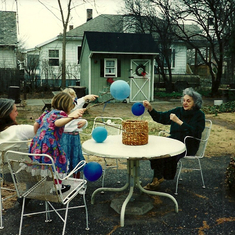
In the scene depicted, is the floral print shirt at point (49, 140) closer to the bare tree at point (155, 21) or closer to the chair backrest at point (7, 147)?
the chair backrest at point (7, 147)

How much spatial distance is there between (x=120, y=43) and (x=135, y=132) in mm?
12561

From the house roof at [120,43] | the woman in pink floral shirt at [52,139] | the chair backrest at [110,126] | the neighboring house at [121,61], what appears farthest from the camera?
the neighboring house at [121,61]

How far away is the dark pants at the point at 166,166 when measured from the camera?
370 centimetres

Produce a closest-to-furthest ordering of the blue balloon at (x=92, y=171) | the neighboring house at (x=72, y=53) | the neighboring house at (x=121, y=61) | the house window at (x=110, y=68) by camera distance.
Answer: the blue balloon at (x=92, y=171), the neighboring house at (x=121, y=61), the house window at (x=110, y=68), the neighboring house at (x=72, y=53)

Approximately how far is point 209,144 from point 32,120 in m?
5.78

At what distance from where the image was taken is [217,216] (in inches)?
124

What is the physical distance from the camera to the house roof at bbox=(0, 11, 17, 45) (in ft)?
60.5

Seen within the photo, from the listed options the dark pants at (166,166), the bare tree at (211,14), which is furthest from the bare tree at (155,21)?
the dark pants at (166,166)

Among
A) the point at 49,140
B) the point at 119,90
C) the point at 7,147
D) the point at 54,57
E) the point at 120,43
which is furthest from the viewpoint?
the point at 54,57

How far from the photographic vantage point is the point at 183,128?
3.83 metres

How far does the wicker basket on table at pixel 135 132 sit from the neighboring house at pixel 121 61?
11.7m

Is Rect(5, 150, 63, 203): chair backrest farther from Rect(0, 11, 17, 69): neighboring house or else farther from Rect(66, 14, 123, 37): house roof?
Rect(66, 14, 123, 37): house roof

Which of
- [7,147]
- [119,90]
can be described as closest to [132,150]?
[119,90]

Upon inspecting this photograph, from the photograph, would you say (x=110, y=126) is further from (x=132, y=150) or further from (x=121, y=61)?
(x=121, y=61)
